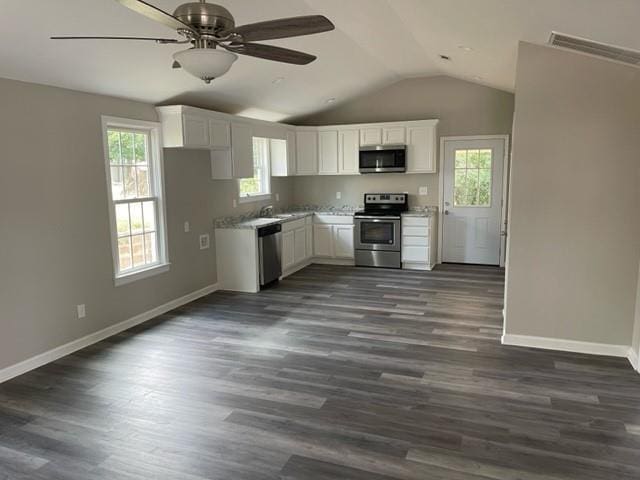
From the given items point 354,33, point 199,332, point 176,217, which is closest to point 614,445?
point 199,332

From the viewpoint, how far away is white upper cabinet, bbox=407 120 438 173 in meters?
7.31

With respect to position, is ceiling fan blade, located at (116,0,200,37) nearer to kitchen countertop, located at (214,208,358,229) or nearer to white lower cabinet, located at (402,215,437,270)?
kitchen countertop, located at (214,208,358,229)

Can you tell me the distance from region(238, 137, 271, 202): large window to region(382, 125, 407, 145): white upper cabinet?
190 cm

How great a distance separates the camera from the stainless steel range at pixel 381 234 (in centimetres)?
738

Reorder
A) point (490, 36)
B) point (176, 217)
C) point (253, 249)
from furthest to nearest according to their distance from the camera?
point (253, 249)
point (176, 217)
point (490, 36)

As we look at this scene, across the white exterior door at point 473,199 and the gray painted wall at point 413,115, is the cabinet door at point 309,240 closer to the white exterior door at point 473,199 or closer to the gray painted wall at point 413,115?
the gray painted wall at point 413,115

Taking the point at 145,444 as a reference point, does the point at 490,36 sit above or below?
above

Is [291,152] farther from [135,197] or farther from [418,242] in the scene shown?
[135,197]

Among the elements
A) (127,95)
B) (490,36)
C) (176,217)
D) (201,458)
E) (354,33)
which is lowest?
(201,458)

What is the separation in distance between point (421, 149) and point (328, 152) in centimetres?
156

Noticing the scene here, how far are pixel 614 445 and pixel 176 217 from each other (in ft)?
15.1

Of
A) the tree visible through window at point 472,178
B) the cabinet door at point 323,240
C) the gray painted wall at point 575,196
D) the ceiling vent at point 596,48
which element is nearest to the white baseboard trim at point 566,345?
the gray painted wall at point 575,196

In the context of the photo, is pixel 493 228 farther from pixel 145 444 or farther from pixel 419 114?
pixel 145 444

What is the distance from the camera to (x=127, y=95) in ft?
15.1
